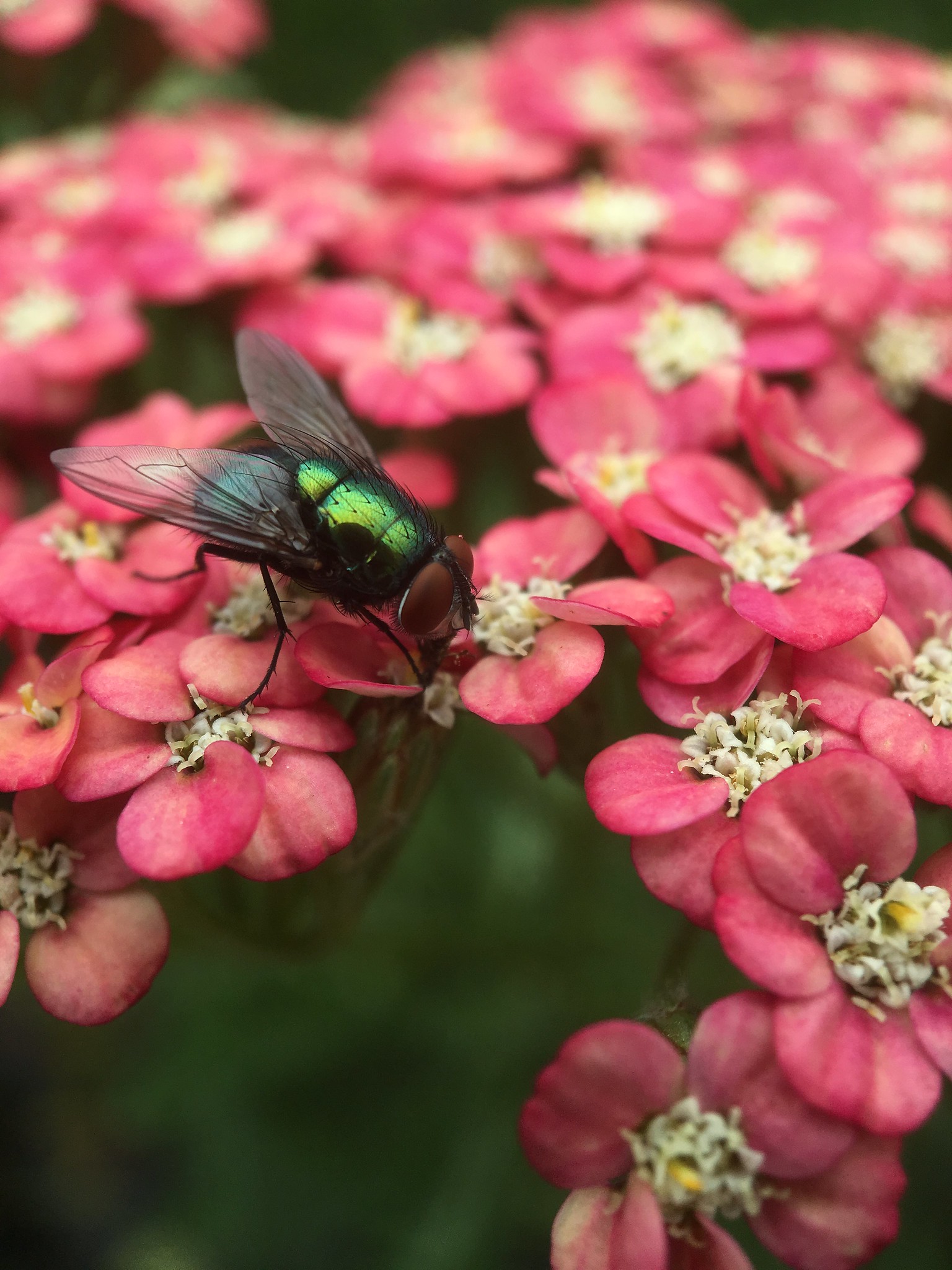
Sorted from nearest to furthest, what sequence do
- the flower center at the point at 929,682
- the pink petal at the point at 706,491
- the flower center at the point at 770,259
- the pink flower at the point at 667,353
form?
1. the flower center at the point at 929,682
2. the pink petal at the point at 706,491
3. the pink flower at the point at 667,353
4. the flower center at the point at 770,259

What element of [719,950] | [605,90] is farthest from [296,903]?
[605,90]

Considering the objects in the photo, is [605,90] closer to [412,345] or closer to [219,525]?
[412,345]

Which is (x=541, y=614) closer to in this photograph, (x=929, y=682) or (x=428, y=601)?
(x=428, y=601)

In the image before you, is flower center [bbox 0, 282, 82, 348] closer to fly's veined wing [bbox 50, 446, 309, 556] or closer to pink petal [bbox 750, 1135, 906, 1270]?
fly's veined wing [bbox 50, 446, 309, 556]

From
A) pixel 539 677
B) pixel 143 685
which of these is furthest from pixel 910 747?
pixel 143 685

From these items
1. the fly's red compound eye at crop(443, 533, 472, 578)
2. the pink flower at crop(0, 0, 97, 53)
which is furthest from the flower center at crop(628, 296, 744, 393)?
the pink flower at crop(0, 0, 97, 53)

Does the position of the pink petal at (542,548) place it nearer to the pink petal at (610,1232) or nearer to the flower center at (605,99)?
the pink petal at (610,1232)

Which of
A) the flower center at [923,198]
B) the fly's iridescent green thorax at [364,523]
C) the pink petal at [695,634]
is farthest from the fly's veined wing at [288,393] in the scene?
the flower center at [923,198]
